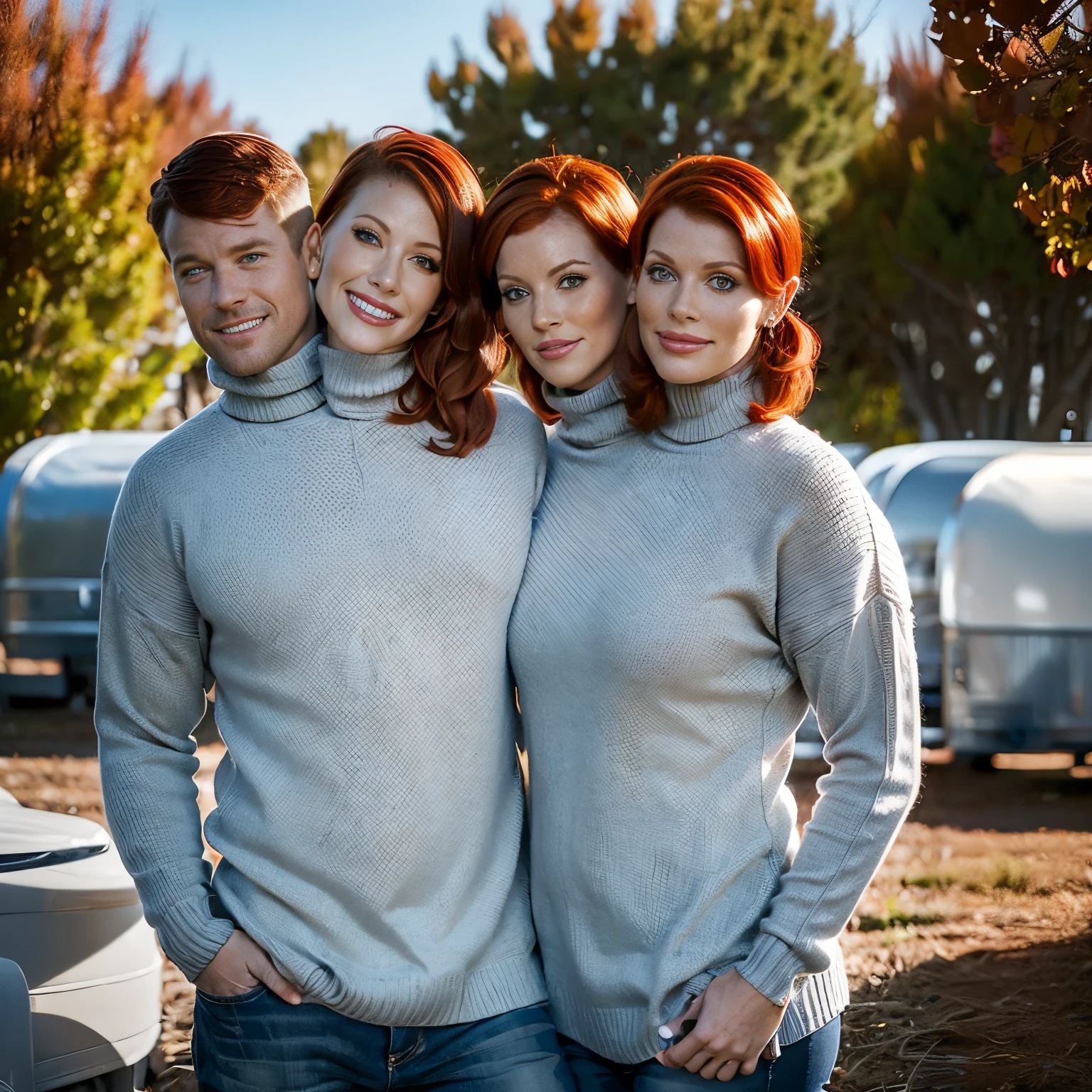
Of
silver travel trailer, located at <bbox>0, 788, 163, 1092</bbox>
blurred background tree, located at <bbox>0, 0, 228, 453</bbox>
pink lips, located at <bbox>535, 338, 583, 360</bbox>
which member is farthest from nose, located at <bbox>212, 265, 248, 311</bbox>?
blurred background tree, located at <bbox>0, 0, 228, 453</bbox>

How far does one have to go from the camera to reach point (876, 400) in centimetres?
2583

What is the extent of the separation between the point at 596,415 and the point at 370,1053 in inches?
46.3

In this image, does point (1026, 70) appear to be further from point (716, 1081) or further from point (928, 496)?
point (928, 496)

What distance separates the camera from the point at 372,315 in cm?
227

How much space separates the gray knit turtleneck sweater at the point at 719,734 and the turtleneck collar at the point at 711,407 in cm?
1

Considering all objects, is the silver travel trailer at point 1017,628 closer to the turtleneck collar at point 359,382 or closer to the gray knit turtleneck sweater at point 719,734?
the gray knit turtleneck sweater at point 719,734

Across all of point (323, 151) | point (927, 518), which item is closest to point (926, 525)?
point (927, 518)

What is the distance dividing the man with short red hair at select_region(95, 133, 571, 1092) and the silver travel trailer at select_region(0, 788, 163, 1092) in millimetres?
550

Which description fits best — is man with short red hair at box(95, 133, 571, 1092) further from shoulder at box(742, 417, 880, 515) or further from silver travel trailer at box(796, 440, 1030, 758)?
silver travel trailer at box(796, 440, 1030, 758)

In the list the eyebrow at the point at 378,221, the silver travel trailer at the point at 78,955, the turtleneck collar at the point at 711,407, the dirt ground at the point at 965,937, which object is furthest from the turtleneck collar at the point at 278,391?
the dirt ground at the point at 965,937

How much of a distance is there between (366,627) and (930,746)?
6827 mm

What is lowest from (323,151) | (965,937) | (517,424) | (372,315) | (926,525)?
(965,937)

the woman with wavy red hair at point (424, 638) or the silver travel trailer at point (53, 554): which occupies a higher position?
the woman with wavy red hair at point (424, 638)

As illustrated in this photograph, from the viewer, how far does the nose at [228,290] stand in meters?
2.28
